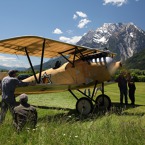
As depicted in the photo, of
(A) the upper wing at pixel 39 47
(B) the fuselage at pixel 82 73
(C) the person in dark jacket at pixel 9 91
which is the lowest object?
(C) the person in dark jacket at pixel 9 91

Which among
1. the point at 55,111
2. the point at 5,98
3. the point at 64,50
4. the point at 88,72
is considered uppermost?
the point at 64,50

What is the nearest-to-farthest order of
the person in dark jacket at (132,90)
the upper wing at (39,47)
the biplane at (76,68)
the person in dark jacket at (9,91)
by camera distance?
1. the person in dark jacket at (9,91)
2. the upper wing at (39,47)
3. the biplane at (76,68)
4. the person in dark jacket at (132,90)

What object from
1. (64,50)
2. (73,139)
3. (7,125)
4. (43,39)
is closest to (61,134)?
(73,139)

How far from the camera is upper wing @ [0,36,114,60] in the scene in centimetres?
1234

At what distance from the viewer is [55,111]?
1346cm

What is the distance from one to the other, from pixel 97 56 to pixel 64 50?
2388 mm

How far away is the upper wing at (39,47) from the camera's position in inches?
486

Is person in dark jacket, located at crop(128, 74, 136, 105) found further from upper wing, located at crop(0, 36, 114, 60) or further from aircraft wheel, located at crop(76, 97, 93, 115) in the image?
aircraft wheel, located at crop(76, 97, 93, 115)

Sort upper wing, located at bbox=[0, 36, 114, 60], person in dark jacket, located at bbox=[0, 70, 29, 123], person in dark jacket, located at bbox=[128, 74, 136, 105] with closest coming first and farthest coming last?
person in dark jacket, located at bbox=[0, 70, 29, 123], upper wing, located at bbox=[0, 36, 114, 60], person in dark jacket, located at bbox=[128, 74, 136, 105]

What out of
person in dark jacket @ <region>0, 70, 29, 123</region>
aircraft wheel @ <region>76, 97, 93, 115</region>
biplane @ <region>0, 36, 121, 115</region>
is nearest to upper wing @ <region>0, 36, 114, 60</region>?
biplane @ <region>0, 36, 121, 115</region>

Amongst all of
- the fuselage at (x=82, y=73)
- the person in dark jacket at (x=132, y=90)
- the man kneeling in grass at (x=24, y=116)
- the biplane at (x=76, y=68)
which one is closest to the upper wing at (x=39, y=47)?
the biplane at (x=76, y=68)

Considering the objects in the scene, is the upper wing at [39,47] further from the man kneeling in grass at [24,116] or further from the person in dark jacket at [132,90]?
the man kneeling in grass at [24,116]

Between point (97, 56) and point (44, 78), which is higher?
point (97, 56)

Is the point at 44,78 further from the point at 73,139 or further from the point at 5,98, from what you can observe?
the point at 73,139
